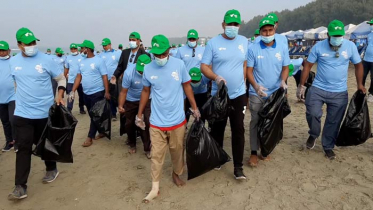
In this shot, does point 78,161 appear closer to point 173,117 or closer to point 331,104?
point 173,117

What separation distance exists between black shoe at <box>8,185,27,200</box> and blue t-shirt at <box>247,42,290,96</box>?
306 cm

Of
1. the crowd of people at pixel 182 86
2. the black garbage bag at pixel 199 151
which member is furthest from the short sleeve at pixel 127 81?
the black garbage bag at pixel 199 151

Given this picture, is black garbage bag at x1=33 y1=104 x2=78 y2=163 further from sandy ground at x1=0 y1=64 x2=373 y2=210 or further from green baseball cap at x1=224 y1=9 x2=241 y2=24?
green baseball cap at x1=224 y1=9 x2=241 y2=24

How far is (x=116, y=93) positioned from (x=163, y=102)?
3361 mm

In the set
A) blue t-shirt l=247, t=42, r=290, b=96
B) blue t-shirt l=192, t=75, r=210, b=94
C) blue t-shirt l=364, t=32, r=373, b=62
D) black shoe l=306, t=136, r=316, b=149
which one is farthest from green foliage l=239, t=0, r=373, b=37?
blue t-shirt l=247, t=42, r=290, b=96

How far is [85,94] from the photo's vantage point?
5.22m

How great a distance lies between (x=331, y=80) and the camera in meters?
3.91

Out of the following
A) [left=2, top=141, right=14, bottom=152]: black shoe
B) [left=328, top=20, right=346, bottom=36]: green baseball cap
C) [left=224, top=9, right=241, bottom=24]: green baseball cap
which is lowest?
[left=2, top=141, right=14, bottom=152]: black shoe

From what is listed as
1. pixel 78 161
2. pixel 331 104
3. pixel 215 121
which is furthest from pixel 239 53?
pixel 78 161

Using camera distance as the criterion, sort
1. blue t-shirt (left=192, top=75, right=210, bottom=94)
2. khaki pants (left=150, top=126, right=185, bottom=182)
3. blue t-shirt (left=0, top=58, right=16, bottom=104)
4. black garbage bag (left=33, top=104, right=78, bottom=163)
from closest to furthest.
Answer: khaki pants (left=150, top=126, right=185, bottom=182)
black garbage bag (left=33, top=104, right=78, bottom=163)
blue t-shirt (left=0, top=58, right=16, bottom=104)
blue t-shirt (left=192, top=75, right=210, bottom=94)

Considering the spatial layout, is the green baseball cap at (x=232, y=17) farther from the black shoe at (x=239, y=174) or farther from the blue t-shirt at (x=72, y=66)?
the blue t-shirt at (x=72, y=66)

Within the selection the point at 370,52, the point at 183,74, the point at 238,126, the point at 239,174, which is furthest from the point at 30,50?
the point at 370,52

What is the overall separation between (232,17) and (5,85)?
3.69m

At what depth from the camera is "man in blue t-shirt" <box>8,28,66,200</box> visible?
3178mm
